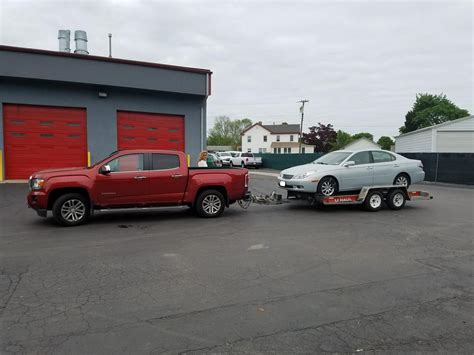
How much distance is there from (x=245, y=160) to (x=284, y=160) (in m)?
4.74

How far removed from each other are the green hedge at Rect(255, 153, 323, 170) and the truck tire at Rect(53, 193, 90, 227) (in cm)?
2629

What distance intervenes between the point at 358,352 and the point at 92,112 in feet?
56.5

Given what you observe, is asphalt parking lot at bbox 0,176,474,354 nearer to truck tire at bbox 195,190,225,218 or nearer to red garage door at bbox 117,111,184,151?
truck tire at bbox 195,190,225,218

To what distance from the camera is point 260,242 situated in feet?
23.3

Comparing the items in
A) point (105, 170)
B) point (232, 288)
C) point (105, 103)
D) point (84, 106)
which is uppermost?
point (105, 103)

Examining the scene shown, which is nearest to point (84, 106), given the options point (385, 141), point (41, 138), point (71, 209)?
point (41, 138)

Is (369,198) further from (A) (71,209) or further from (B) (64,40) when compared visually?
(B) (64,40)

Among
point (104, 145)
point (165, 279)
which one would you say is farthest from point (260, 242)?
point (104, 145)

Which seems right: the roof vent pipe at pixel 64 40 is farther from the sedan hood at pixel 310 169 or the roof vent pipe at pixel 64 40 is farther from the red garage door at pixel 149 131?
the sedan hood at pixel 310 169

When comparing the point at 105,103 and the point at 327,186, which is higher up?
the point at 105,103

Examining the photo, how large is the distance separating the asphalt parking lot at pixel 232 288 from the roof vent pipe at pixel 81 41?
13.8 metres

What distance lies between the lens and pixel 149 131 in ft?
62.3

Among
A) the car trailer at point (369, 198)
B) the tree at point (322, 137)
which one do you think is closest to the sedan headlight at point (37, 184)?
the car trailer at point (369, 198)

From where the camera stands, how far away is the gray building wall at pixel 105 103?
1666 centimetres
